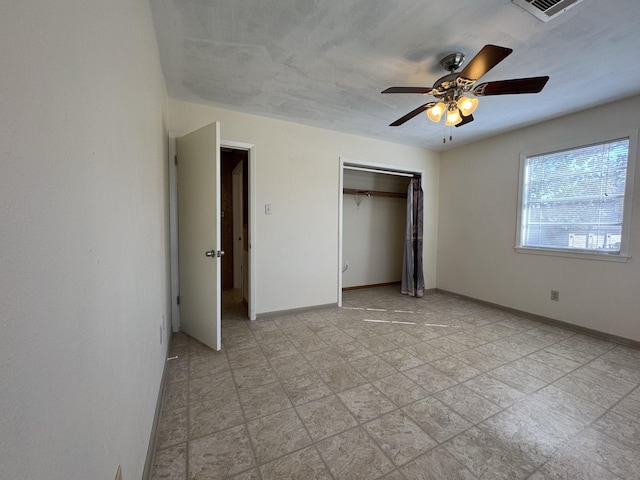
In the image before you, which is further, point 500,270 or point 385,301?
point 385,301

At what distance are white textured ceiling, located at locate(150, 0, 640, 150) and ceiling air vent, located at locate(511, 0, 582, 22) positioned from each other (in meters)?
0.05

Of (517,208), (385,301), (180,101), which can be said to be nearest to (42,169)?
(180,101)

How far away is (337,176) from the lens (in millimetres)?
3645

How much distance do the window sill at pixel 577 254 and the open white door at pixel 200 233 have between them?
3.78 meters

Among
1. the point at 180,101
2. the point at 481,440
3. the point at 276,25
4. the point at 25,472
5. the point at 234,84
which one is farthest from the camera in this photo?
the point at 180,101

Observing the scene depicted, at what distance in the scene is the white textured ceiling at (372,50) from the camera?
1609 mm

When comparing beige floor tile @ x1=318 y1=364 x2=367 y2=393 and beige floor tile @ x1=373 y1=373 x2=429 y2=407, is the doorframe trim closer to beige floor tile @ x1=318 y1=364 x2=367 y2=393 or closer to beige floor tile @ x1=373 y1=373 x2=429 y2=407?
beige floor tile @ x1=318 y1=364 x2=367 y2=393

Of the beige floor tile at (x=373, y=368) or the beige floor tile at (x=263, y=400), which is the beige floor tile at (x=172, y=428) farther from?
the beige floor tile at (x=373, y=368)

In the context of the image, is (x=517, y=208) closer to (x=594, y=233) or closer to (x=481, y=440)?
(x=594, y=233)

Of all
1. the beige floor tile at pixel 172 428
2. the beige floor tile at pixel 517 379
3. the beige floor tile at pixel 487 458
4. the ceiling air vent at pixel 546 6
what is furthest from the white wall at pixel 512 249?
the beige floor tile at pixel 172 428

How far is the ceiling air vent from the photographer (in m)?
1.51

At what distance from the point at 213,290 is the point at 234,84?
1934 millimetres

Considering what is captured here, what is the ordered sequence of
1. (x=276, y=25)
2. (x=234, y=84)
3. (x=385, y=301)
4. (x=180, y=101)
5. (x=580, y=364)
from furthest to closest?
1. (x=385, y=301)
2. (x=180, y=101)
3. (x=234, y=84)
4. (x=580, y=364)
5. (x=276, y=25)

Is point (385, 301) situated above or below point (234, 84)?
below
